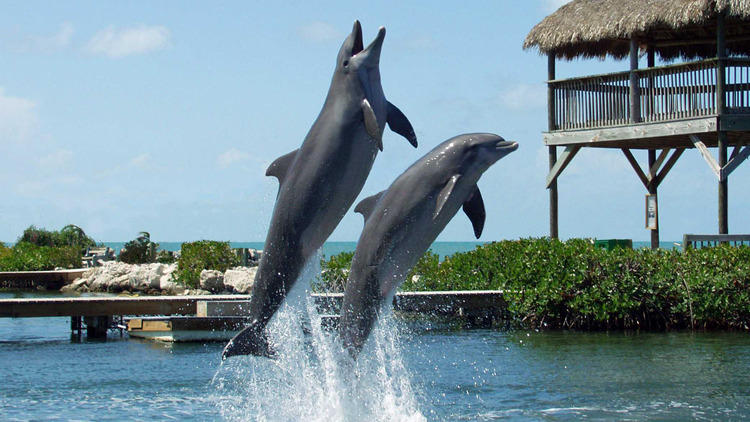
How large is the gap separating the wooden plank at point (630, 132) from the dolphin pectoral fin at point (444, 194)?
11.5 m

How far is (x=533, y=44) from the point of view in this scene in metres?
19.6

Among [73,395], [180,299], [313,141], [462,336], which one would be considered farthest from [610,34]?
[313,141]

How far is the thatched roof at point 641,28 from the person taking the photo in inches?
676

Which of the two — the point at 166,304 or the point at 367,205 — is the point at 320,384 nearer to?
the point at 367,205

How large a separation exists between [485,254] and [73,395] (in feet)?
27.8

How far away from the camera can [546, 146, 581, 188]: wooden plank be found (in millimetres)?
19312

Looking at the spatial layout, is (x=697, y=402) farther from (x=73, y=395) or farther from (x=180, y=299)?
(x=180, y=299)

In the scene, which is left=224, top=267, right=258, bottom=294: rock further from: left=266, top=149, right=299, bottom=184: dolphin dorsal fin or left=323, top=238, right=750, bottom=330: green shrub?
left=266, top=149, right=299, bottom=184: dolphin dorsal fin

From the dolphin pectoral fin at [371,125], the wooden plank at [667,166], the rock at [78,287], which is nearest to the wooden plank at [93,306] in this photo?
the wooden plank at [667,166]

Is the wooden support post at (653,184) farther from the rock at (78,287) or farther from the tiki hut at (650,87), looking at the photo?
the rock at (78,287)

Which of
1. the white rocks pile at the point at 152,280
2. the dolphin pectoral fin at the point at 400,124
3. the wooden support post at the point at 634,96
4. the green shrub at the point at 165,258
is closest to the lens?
the dolphin pectoral fin at the point at 400,124

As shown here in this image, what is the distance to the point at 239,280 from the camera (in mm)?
23156

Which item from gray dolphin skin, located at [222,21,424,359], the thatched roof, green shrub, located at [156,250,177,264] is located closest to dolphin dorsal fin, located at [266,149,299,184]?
gray dolphin skin, located at [222,21,424,359]

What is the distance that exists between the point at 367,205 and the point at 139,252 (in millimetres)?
27892
